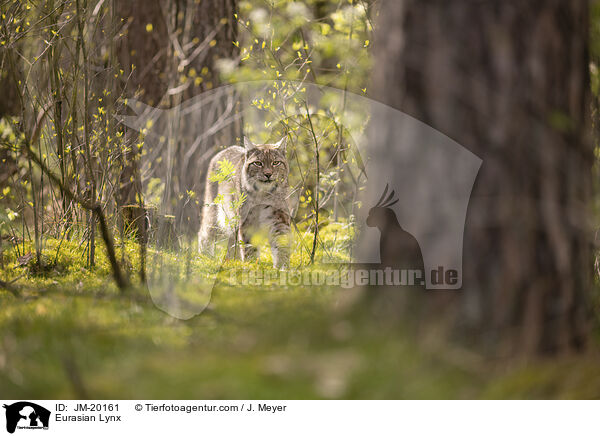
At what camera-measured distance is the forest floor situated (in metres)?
1.83

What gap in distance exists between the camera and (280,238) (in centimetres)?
504

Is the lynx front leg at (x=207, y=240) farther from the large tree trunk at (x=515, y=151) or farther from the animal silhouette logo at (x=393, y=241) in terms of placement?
the large tree trunk at (x=515, y=151)

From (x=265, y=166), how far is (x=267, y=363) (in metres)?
3.72

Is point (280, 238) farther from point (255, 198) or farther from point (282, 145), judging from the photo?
point (282, 145)

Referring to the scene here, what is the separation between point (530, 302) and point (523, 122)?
0.71 metres

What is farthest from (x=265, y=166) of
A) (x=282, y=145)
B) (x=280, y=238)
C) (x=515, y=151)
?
(x=515, y=151)

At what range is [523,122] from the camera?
2.00m

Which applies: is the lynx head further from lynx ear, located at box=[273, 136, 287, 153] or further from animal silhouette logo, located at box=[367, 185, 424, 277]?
animal silhouette logo, located at box=[367, 185, 424, 277]

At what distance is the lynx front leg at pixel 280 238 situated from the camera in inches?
191

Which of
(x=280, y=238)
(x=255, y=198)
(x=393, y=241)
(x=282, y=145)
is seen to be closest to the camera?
(x=393, y=241)

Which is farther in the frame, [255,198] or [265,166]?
[255,198]
